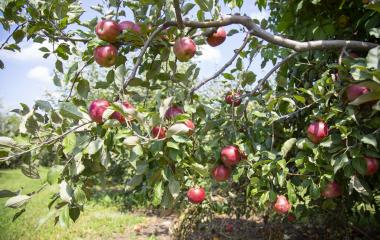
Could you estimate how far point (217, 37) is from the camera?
187 cm

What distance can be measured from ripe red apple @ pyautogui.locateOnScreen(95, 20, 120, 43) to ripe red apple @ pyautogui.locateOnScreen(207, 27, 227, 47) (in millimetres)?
529

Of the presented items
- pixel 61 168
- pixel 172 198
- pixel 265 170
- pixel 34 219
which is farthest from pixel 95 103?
pixel 34 219

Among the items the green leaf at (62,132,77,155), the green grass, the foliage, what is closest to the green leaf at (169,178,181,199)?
the foliage

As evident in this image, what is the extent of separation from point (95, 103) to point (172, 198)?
19.9 inches

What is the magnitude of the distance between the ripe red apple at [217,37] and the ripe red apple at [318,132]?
654mm

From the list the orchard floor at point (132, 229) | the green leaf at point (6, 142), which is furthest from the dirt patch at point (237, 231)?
the green leaf at point (6, 142)

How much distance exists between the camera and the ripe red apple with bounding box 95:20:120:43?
5.11ft

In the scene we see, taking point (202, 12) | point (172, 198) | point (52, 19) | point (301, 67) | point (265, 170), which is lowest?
point (172, 198)

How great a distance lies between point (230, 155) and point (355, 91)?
660 mm

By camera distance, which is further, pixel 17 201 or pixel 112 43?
pixel 112 43

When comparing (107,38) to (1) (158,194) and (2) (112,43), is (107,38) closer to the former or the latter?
(2) (112,43)

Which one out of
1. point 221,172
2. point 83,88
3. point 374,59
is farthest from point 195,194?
point 374,59

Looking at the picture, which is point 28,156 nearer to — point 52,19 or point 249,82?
point 52,19

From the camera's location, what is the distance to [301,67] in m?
2.85
